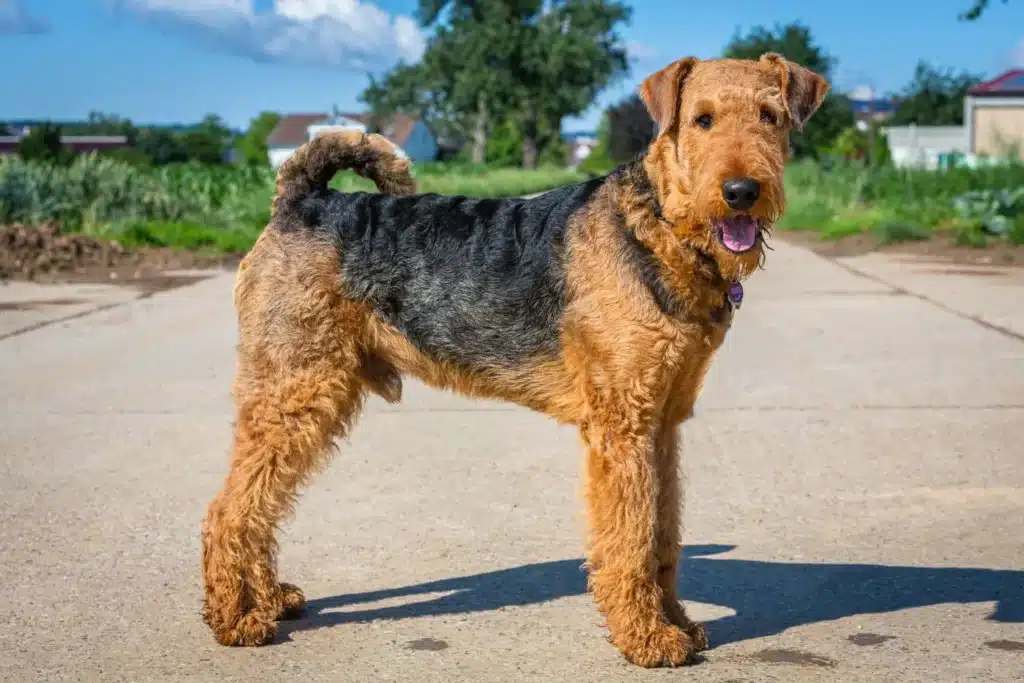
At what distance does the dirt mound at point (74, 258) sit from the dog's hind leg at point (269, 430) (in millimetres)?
11426

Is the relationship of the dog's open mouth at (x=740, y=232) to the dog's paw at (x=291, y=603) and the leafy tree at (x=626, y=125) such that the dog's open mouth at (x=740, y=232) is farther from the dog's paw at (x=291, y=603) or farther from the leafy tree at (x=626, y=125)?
the leafy tree at (x=626, y=125)

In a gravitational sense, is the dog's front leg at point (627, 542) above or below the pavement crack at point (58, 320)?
below

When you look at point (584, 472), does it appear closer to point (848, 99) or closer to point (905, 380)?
point (905, 380)

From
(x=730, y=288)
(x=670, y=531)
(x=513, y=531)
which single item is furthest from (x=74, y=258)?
(x=730, y=288)

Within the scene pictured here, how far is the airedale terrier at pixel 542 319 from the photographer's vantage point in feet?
12.0

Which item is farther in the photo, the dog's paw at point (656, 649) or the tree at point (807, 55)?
the tree at point (807, 55)

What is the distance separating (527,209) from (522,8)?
7662 centimetres

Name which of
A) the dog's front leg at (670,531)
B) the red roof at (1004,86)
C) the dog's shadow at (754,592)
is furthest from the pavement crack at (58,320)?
the red roof at (1004,86)

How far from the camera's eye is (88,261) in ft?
52.3

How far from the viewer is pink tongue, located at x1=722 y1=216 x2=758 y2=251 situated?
3.49 meters

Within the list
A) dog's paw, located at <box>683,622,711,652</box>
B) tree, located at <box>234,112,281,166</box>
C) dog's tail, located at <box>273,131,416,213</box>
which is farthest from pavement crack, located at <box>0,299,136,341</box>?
tree, located at <box>234,112,281,166</box>

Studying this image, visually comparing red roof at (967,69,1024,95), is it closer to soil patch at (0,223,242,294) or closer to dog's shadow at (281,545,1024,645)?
soil patch at (0,223,242,294)

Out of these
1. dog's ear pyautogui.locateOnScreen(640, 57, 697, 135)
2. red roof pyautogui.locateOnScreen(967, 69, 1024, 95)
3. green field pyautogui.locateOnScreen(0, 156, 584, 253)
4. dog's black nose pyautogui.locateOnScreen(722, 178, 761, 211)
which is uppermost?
red roof pyautogui.locateOnScreen(967, 69, 1024, 95)

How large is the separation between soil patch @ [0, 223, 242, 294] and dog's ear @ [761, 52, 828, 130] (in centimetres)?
1089
